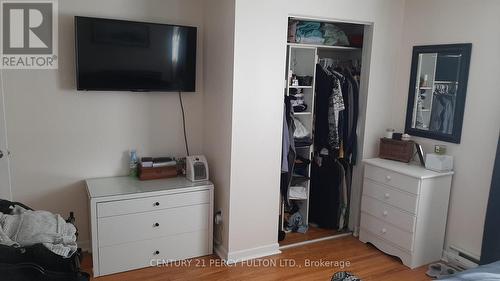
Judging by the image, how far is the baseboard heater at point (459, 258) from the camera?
2.89 meters

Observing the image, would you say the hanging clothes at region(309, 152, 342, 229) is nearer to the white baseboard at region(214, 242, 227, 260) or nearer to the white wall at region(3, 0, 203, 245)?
the white baseboard at region(214, 242, 227, 260)

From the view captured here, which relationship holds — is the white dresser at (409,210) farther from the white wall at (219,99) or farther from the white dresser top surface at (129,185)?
the white dresser top surface at (129,185)

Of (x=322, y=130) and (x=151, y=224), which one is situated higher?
(x=322, y=130)

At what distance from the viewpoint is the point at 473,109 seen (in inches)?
113

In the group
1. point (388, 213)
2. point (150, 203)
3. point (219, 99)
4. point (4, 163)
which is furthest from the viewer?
point (388, 213)

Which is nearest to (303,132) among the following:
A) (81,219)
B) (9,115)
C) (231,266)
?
(231,266)

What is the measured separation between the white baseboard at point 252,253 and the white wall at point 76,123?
1040mm

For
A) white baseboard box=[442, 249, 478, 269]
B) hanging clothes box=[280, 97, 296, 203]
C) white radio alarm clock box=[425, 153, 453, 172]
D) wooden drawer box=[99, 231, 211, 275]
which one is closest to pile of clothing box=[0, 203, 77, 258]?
wooden drawer box=[99, 231, 211, 275]

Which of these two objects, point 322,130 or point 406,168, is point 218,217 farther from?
point 406,168

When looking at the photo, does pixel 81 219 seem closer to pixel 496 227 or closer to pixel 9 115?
pixel 9 115

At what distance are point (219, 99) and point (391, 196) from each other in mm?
1614

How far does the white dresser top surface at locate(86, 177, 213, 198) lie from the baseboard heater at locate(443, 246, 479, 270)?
2016 millimetres

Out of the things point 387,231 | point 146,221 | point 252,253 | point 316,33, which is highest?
Answer: point 316,33

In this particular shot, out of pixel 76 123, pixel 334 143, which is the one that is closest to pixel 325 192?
pixel 334 143
